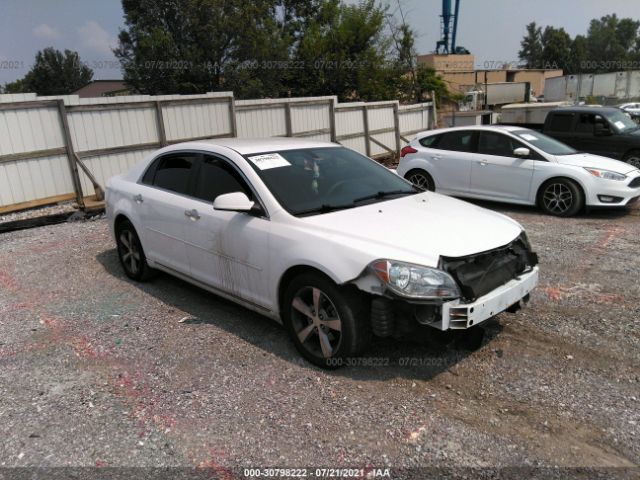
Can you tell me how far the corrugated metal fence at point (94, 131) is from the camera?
923cm

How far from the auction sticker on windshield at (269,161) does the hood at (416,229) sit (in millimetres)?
718

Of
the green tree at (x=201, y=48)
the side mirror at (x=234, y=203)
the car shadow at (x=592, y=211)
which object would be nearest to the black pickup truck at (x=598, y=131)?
the car shadow at (x=592, y=211)

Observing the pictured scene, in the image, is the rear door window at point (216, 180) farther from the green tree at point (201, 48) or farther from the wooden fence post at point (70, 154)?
the green tree at point (201, 48)

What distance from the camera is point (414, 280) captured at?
336cm

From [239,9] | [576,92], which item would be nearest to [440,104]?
[239,9]

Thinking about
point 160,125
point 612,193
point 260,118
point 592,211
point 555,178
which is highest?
point 160,125

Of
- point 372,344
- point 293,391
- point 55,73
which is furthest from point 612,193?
point 55,73

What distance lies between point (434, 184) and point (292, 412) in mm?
7590

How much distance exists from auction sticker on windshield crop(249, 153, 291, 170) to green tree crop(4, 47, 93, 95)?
61.0 meters

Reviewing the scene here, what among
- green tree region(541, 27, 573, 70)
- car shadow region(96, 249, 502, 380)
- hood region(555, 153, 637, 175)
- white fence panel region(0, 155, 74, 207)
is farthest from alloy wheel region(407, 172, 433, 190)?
green tree region(541, 27, 573, 70)

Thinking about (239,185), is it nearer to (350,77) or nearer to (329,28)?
(350,77)

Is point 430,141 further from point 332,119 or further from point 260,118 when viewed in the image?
point 332,119

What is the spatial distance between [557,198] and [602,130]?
13.0ft

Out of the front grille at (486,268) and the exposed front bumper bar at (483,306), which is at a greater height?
the front grille at (486,268)
